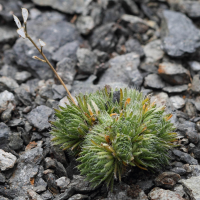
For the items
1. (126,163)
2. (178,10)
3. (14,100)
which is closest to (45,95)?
(14,100)

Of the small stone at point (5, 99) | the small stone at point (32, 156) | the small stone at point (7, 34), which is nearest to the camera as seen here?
the small stone at point (32, 156)

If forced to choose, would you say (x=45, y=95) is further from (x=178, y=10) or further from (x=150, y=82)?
(x=178, y=10)

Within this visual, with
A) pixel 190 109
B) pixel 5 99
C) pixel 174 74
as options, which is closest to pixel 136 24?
pixel 174 74

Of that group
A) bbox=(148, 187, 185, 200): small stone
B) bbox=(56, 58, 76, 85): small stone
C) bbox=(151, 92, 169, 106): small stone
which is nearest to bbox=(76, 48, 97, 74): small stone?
bbox=(56, 58, 76, 85): small stone

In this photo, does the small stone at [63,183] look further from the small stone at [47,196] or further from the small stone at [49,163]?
the small stone at [49,163]

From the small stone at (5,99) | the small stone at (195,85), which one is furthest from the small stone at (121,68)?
the small stone at (5,99)

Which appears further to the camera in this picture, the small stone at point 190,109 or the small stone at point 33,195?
the small stone at point 190,109
